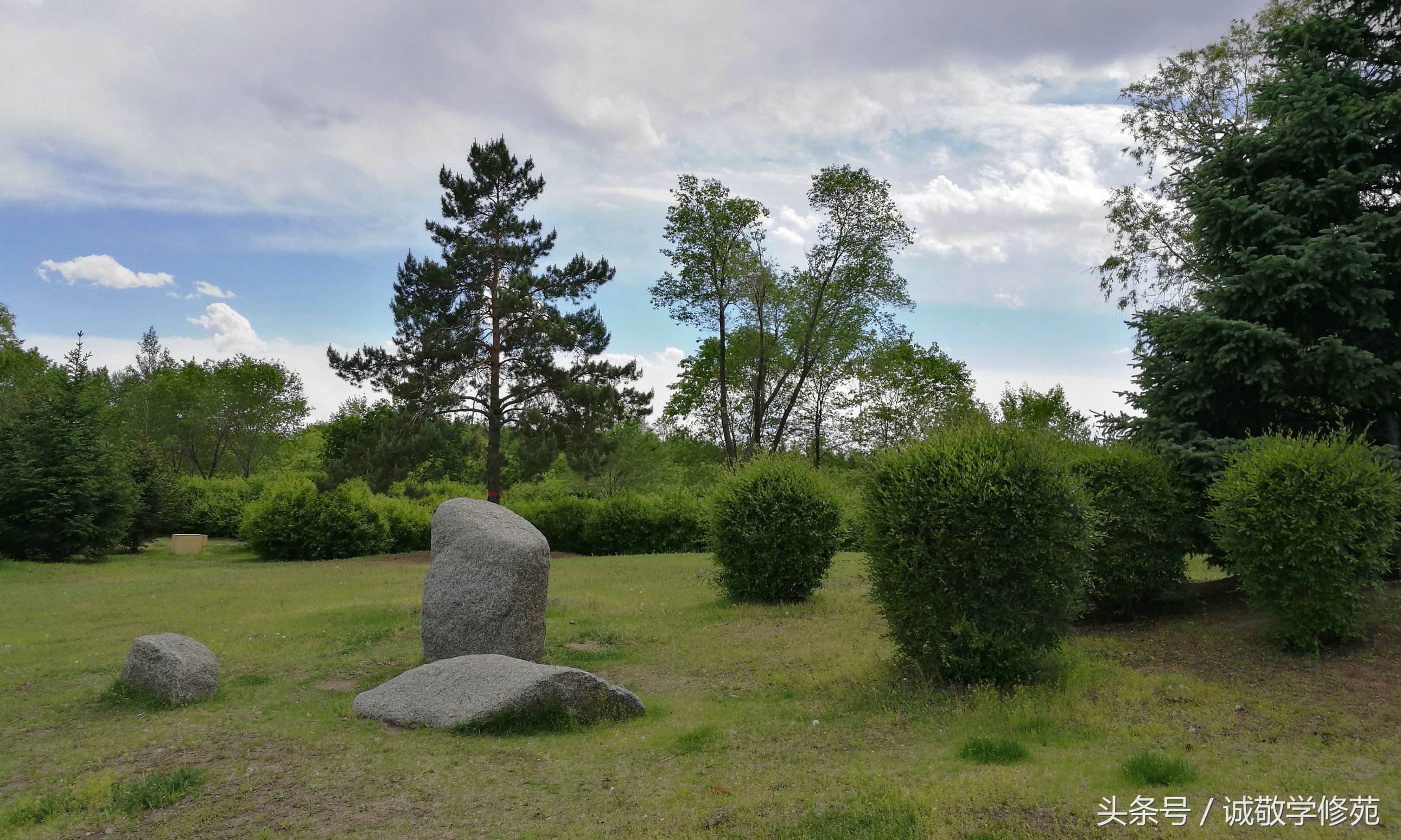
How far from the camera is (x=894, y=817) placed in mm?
4586

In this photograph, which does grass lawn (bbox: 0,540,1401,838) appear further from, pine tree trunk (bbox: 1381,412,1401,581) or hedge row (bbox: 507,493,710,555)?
hedge row (bbox: 507,493,710,555)

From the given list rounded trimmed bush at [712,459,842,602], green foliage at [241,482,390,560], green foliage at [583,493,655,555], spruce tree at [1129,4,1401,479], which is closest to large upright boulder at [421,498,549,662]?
rounded trimmed bush at [712,459,842,602]

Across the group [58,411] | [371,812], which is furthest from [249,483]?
[371,812]

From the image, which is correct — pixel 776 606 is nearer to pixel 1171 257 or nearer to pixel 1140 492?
pixel 1140 492

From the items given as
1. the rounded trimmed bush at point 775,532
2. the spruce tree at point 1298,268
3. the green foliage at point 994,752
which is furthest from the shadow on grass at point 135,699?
the spruce tree at point 1298,268

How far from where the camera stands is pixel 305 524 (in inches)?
985

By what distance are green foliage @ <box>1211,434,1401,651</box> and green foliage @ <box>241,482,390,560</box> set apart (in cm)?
2404

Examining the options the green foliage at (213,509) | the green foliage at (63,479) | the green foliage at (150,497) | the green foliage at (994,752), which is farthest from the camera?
the green foliage at (213,509)

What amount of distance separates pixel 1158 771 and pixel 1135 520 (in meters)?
4.79

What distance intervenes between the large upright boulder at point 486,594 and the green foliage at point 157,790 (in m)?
3.25

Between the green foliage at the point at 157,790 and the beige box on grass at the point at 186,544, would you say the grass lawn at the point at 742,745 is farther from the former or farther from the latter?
the beige box on grass at the point at 186,544

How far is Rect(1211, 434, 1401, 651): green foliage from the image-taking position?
732cm

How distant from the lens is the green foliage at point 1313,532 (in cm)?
732

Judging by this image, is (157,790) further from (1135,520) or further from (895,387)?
(895,387)
